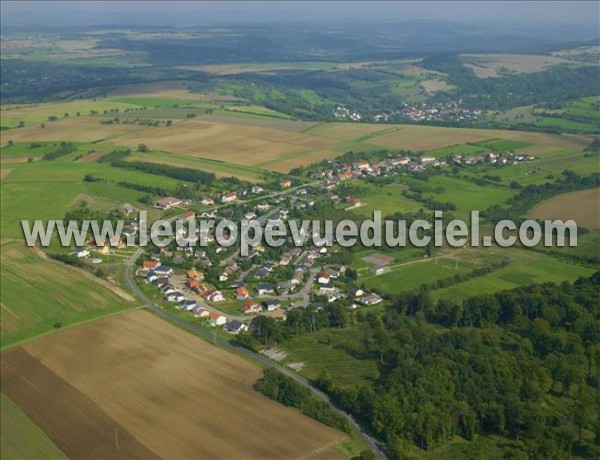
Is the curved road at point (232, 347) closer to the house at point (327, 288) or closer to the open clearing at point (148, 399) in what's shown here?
the open clearing at point (148, 399)

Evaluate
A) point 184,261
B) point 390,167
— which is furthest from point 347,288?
point 390,167

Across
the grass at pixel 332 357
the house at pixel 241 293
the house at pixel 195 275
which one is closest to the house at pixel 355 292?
the grass at pixel 332 357

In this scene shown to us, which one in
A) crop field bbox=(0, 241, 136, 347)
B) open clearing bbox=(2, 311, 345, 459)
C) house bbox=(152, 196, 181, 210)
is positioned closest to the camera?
open clearing bbox=(2, 311, 345, 459)

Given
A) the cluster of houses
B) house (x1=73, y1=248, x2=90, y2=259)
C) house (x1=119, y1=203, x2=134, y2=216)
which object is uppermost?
the cluster of houses

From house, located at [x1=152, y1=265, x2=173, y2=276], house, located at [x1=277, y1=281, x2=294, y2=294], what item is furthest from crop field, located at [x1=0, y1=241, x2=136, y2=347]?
house, located at [x1=277, y1=281, x2=294, y2=294]

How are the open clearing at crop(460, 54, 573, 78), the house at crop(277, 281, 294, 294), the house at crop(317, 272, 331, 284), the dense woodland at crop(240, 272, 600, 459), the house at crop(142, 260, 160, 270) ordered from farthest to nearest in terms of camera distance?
the open clearing at crop(460, 54, 573, 78) → the house at crop(142, 260, 160, 270) → the house at crop(317, 272, 331, 284) → the house at crop(277, 281, 294, 294) → the dense woodland at crop(240, 272, 600, 459)

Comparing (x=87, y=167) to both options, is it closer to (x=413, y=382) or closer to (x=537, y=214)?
(x=537, y=214)

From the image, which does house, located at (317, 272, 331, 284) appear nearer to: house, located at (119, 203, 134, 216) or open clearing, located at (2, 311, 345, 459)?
open clearing, located at (2, 311, 345, 459)

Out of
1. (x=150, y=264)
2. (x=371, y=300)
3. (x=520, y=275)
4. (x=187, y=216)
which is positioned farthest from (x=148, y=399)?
(x=187, y=216)
